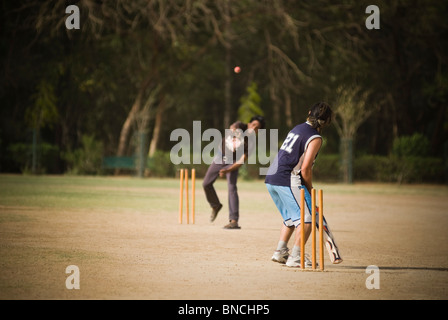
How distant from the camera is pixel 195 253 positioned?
1095 cm

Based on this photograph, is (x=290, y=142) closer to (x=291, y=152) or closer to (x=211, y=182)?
(x=291, y=152)

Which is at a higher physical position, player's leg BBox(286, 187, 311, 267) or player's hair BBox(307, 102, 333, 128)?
player's hair BBox(307, 102, 333, 128)

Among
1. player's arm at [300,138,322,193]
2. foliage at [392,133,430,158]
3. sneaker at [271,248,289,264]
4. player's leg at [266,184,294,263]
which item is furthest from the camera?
foliage at [392,133,430,158]

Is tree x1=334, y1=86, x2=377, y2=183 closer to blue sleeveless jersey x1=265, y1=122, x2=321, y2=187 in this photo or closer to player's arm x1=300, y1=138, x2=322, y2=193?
blue sleeveless jersey x1=265, y1=122, x2=321, y2=187

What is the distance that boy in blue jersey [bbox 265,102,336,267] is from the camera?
9.16 metres

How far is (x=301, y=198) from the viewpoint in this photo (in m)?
9.10

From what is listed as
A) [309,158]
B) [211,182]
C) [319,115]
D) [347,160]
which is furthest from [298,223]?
[347,160]

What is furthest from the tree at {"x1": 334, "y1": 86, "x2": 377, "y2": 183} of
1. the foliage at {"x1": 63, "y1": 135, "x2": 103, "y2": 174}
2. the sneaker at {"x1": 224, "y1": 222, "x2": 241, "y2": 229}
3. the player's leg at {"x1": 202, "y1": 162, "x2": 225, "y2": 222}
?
the sneaker at {"x1": 224, "y1": 222, "x2": 241, "y2": 229}

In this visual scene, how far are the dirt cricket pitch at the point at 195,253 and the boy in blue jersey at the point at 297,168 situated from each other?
2.25 ft

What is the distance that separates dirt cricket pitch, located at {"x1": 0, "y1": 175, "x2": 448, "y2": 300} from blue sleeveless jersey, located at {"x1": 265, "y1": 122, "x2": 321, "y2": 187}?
1183mm

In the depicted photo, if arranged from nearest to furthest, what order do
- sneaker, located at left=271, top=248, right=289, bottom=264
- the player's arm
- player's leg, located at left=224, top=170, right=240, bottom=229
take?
the player's arm, sneaker, located at left=271, top=248, right=289, bottom=264, player's leg, located at left=224, top=170, right=240, bottom=229

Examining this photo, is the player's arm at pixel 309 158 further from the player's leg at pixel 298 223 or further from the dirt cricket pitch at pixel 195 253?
the dirt cricket pitch at pixel 195 253

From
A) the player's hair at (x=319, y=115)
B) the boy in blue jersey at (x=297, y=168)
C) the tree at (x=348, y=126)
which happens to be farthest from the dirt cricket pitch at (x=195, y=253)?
the tree at (x=348, y=126)
